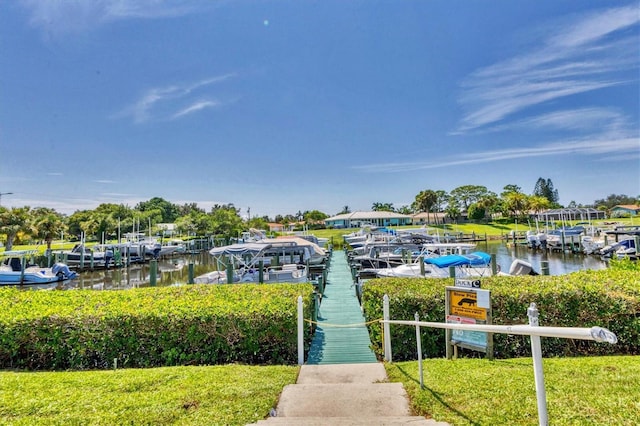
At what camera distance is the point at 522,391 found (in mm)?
4531

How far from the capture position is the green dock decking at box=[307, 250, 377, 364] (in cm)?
768

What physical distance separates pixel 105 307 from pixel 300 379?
4763 mm

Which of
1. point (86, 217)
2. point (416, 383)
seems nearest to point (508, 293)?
point (416, 383)

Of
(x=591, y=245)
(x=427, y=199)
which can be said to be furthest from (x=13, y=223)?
(x=427, y=199)

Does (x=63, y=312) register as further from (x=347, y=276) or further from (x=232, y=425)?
(x=347, y=276)

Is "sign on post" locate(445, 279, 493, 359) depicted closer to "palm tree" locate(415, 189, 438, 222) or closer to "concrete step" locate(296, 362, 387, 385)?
"concrete step" locate(296, 362, 387, 385)

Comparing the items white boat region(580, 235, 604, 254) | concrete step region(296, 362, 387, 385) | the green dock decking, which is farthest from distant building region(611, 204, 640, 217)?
concrete step region(296, 362, 387, 385)

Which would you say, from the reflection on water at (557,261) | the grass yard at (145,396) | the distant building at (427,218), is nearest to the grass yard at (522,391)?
the grass yard at (145,396)

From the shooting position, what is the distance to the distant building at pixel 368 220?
82.9m

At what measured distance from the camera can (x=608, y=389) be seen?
4.44 m

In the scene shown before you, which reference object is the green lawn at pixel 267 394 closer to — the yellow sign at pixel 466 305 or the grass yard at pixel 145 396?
the grass yard at pixel 145 396

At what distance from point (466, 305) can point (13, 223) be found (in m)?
50.8

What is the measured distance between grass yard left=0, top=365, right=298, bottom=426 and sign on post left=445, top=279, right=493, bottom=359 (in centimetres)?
322

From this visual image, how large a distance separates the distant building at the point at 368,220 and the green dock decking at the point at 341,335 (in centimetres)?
6929
